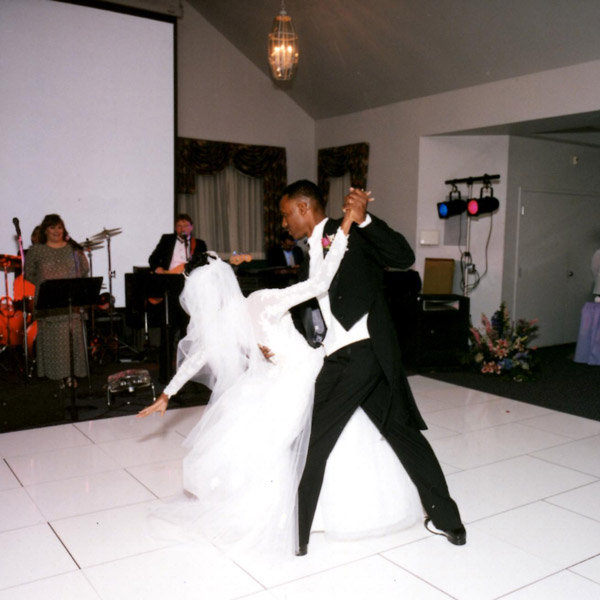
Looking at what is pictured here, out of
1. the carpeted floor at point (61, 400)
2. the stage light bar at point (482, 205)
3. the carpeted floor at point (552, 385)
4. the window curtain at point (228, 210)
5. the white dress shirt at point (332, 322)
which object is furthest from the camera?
the window curtain at point (228, 210)

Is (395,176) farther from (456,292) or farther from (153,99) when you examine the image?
(153,99)

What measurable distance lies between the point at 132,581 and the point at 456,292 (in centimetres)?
658

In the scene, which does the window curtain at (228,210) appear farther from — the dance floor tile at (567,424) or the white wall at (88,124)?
the dance floor tile at (567,424)

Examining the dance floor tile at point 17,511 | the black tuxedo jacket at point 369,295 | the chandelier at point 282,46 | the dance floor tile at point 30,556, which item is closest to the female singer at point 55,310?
the dance floor tile at point 17,511

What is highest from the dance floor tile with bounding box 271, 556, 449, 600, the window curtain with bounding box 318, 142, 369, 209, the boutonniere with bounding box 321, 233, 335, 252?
the window curtain with bounding box 318, 142, 369, 209

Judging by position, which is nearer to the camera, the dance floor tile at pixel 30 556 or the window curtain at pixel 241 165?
the dance floor tile at pixel 30 556

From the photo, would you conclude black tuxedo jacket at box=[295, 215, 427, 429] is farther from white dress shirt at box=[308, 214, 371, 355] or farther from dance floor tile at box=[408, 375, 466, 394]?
dance floor tile at box=[408, 375, 466, 394]

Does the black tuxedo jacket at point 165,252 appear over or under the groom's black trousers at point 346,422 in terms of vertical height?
over

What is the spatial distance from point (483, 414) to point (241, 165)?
553cm

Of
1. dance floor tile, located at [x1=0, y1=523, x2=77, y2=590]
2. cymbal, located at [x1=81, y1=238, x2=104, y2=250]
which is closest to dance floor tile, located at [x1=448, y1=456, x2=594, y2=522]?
dance floor tile, located at [x1=0, y1=523, x2=77, y2=590]

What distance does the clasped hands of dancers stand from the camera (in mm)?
2664

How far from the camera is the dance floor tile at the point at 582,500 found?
332cm

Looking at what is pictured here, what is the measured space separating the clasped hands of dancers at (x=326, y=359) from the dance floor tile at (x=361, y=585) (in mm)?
214

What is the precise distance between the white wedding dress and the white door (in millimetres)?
6172
